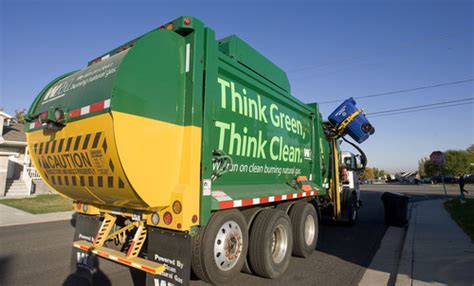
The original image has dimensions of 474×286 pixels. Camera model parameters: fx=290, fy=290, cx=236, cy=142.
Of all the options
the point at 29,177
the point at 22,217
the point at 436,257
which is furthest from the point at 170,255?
the point at 29,177

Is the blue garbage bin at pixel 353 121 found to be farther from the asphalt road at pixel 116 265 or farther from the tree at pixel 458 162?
the tree at pixel 458 162

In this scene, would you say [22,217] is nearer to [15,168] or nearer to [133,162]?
[133,162]

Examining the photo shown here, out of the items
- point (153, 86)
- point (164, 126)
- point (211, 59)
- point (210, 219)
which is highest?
point (211, 59)

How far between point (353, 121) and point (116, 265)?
6637mm

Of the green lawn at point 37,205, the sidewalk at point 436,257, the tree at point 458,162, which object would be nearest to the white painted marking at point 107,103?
the sidewalk at point 436,257

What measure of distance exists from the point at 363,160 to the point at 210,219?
279 inches

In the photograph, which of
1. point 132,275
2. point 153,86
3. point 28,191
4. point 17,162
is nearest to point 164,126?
point 153,86

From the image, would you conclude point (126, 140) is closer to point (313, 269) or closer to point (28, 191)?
point (313, 269)

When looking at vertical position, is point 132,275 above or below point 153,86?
below

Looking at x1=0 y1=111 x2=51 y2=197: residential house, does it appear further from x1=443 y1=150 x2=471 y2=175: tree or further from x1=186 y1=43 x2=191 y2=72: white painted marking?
x1=443 y1=150 x2=471 y2=175: tree

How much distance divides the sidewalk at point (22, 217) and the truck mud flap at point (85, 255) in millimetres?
6899

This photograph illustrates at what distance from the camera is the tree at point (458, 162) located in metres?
62.2

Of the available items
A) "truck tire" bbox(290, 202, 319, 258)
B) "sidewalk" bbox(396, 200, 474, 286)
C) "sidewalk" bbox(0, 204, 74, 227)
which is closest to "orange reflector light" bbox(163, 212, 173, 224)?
"truck tire" bbox(290, 202, 319, 258)

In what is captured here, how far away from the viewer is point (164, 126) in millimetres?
3062
